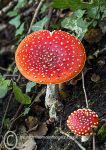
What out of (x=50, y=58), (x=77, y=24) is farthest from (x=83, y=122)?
(x=77, y=24)

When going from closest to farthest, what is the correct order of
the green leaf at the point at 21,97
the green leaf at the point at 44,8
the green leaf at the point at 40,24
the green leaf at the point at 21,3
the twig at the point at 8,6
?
the green leaf at the point at 21,97 < the green leaf at the point at 40,24 < the green leaf at the point at 44,8 < the green leaf at the point at 21,3 < the twig at the point at 8,6

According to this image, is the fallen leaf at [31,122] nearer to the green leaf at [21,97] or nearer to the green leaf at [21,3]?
the green leaf at [21,97]

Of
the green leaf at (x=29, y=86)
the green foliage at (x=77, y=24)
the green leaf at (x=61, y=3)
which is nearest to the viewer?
the green leaf at (x=61, y=3)

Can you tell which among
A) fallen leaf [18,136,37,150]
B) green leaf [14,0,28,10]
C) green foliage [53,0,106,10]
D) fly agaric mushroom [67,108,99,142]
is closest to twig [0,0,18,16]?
green leaf [14,0,28,10]

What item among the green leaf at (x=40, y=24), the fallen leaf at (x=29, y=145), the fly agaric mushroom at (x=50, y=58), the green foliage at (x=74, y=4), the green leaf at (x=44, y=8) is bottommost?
the fallen leaf at (x=29, y=145)

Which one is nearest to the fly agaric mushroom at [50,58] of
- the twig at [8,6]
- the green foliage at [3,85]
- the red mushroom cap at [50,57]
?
the red mushroom cap at [50,57]

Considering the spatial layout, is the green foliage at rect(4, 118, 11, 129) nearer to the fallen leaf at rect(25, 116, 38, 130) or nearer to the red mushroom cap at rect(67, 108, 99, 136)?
the fallen leaf at rect(25, 116, 38, 130)
